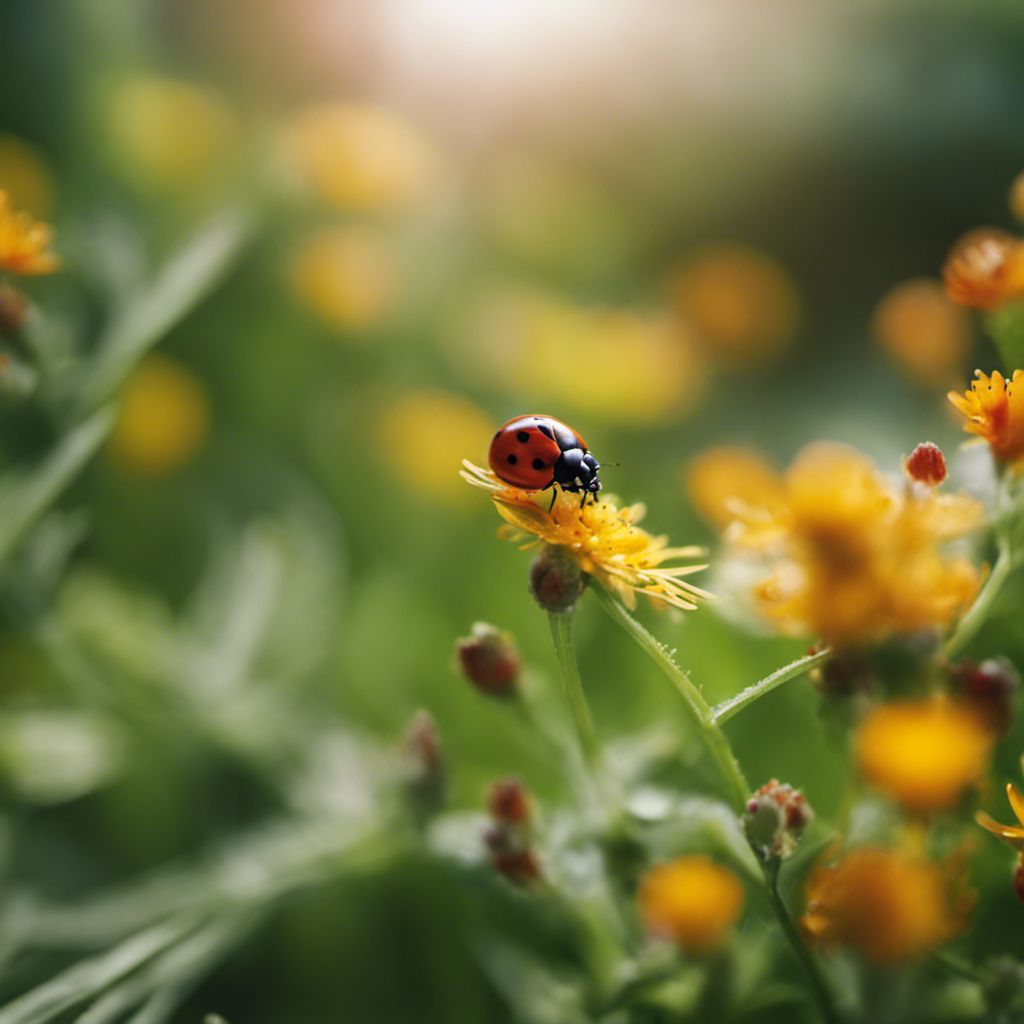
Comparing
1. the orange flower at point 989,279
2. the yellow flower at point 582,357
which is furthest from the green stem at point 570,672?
the yellow flower at point 582,357

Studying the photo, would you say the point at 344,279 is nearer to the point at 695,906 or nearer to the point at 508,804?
the point at 508,804

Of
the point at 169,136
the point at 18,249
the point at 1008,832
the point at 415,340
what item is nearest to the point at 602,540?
the point at 1008,832

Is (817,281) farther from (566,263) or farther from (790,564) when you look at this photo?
(790,564)

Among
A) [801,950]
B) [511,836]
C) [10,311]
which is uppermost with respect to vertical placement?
[10,311]

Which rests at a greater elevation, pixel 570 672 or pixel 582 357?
pixel 582 357

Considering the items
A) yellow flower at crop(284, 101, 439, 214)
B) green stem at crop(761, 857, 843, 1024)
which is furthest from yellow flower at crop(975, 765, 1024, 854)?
yellow flower at crop(284, 101, 439, 214)

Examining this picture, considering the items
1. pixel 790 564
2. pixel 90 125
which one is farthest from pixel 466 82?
pixel 790 564
